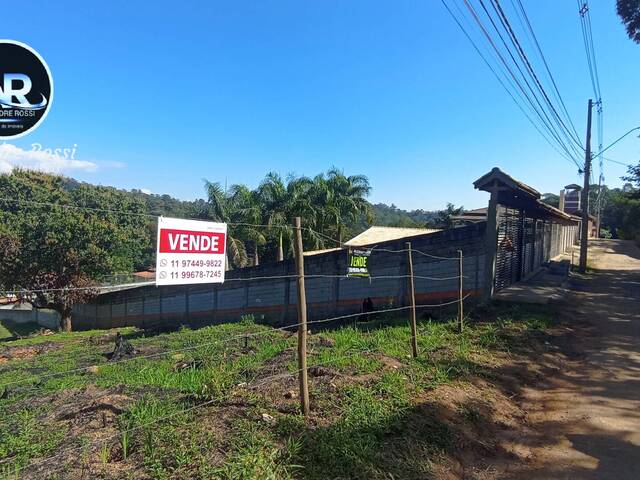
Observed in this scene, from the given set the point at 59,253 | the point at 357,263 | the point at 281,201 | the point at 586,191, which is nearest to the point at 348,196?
the point at 281,201

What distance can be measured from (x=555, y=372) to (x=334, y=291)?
11.3 m

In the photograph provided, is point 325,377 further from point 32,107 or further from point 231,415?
point 32,107

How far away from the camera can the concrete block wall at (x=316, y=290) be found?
14.0m

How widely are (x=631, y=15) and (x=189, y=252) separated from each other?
61.4 ft

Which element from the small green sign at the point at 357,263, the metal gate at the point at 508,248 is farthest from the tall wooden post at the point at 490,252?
the small green sign at the point at 357,263

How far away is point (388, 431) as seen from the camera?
14.1 feet

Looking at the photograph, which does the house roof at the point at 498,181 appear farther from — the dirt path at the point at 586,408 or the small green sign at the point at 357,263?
the small green sign at the point at 357,263

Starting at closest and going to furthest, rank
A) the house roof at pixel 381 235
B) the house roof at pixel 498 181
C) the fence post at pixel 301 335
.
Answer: the fence post at pixel 301 335
the house roof at pixel 498 181
the house roof at pixel 381 235

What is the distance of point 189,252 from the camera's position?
13.3ft

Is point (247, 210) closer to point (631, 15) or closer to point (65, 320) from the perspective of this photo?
point (65, 320)

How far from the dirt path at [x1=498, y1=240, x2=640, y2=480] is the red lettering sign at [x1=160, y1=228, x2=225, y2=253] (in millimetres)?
3449

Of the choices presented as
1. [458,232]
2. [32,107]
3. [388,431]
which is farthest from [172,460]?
[458,232]

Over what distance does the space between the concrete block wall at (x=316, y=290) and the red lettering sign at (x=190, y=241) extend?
9.27 feet

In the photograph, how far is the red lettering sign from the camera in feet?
12.6
